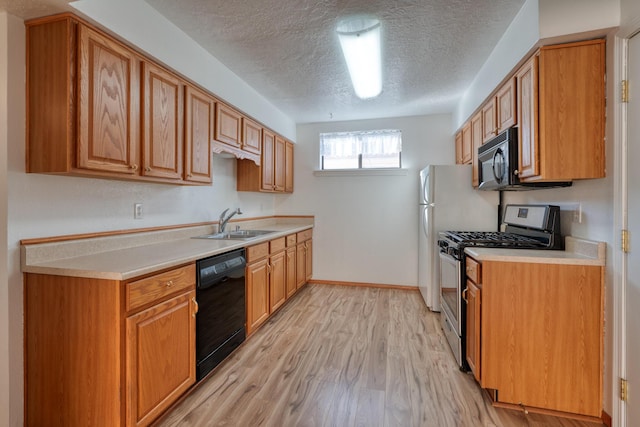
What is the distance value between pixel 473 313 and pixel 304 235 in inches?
99.2

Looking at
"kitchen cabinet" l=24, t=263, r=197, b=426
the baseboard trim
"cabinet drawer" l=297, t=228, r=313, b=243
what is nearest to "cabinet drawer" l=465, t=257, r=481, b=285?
"kitchen cabinet" l=24, t=263, r=197, b=426

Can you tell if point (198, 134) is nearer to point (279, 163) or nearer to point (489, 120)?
point (279, 163)

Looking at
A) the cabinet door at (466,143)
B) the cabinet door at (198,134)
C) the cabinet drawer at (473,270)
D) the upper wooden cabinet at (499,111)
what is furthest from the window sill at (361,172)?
the cabinet drawer at (473,270)

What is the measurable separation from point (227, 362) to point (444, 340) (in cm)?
187

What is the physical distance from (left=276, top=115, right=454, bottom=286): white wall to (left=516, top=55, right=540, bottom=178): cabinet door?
212cm

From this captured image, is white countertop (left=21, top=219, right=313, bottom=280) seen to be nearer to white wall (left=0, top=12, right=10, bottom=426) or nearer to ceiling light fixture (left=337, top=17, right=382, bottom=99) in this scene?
white wall (left=0, top=12, right=10, bottom=426)

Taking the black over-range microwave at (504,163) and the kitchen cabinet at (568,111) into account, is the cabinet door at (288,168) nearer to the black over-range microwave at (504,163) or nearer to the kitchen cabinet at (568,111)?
the black over-range microwave at (504,163)

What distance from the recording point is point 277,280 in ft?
10.4

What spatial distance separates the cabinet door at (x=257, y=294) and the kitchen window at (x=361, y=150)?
2196 mm

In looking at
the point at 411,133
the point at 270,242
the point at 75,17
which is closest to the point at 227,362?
the point at 270,242

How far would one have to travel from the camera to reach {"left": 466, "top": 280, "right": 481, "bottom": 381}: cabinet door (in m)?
1.85

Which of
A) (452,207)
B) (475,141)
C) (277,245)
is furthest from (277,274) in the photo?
(475,141)

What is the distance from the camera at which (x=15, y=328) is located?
4.90ft

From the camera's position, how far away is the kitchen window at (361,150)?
168 inches
